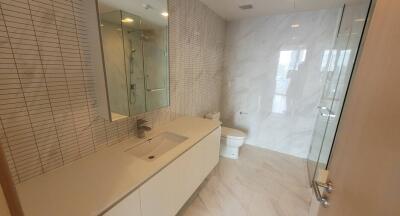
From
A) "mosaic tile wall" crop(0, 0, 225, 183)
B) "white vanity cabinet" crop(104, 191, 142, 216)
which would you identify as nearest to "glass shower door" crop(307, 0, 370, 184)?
"white vanity cabinet" crop(104, 191, 142, 216)

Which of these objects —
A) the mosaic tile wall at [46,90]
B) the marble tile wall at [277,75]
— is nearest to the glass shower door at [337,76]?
the marble tile wall at [277,75]

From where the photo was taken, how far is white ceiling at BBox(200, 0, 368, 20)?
2.14 metres

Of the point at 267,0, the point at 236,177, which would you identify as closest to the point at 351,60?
the point at 267,0

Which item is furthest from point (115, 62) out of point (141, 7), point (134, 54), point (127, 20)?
point (141, 7)

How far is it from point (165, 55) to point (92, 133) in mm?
1056

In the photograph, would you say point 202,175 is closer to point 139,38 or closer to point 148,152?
point 148,152

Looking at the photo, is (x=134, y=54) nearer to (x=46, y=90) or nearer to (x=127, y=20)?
(x=127, y=20)

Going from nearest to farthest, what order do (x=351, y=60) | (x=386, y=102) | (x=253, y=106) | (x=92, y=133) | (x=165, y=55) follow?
(x=386, y=102) < (x=92, y=133) < (x=351, y=60) < (x=165, y=55) < (x=253, y=106)

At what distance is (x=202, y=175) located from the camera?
5.96 feet

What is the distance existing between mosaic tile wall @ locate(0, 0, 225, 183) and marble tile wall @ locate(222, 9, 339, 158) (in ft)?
7.64

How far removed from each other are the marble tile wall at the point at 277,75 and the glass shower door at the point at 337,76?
0.66ft

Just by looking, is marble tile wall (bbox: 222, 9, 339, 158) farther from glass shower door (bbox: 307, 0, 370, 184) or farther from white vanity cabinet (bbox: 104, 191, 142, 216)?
white vanity cabinet (bbox: 104, 191, 142, 216)

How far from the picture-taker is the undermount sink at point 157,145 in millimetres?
1472

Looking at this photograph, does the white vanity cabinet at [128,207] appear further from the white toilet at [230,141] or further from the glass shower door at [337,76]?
the white toilet at [230,141]
